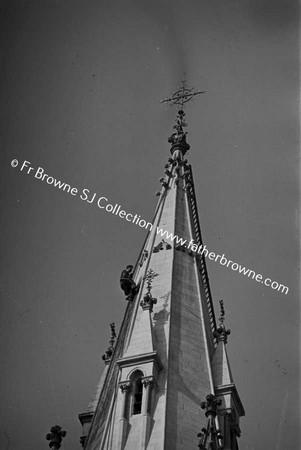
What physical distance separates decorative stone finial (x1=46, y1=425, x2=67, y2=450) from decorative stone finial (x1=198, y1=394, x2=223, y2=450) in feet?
14.5

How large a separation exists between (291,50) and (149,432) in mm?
12784

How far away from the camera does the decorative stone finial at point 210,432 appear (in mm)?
35469

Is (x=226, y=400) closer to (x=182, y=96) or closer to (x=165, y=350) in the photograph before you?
(x=165, y=350)

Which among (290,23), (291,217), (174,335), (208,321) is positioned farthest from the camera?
(208,321)

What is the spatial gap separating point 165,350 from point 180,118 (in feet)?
57.2

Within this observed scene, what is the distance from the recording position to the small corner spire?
53.3 meters

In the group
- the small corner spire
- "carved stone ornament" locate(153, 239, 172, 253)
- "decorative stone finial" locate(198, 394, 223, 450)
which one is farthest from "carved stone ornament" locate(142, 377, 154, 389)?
the small corner spire

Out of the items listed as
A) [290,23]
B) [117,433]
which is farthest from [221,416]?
[290,23]

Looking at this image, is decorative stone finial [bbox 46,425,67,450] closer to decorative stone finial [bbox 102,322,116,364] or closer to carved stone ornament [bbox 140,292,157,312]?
carved stone ornament [bbox 140,292,157,312]

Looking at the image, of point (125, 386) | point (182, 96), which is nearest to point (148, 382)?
point (125, 386)

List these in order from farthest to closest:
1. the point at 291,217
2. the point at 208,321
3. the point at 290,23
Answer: the point at 208,321
the point at 291,217
the point at 290,23

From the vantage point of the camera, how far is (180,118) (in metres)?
55.2

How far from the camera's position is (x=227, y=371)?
4144 centimetres

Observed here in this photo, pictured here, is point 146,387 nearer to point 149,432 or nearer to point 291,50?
point 149,432
